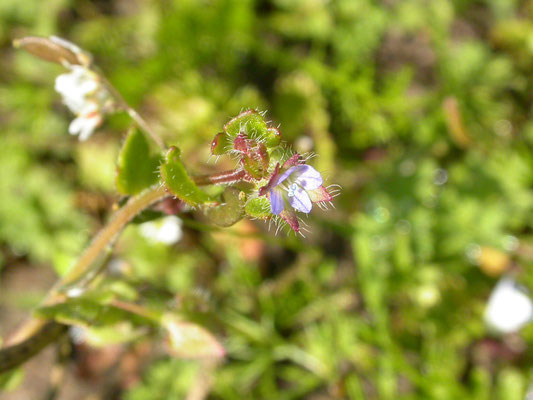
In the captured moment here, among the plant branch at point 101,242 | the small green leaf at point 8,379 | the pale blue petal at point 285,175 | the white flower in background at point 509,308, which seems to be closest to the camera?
the pale blue petal at point 285,175

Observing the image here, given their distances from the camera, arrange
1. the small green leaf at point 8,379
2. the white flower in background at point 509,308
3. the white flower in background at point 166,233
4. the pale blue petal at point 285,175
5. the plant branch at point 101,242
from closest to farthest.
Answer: the pale blue petal at point 285,175 < the plant branch at point 101,242 < the small green leaf at point 8,379 < the white flower in background at point 509,308 < the white flower in background at point 166,233

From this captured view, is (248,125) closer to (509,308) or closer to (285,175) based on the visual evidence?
(285,175)

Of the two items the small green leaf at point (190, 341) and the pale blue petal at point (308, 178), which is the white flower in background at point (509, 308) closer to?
the small green leaf at point (190, 341)

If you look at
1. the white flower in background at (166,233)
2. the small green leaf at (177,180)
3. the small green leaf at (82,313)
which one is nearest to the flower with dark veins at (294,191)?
the small green leaf at (177,180)

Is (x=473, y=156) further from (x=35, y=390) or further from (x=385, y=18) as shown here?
(x=35, y=390)

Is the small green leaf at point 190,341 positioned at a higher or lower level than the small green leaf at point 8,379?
lower

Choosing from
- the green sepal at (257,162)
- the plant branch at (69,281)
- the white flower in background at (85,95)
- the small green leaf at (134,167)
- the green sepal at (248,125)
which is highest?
the white flower in background at (85,95)

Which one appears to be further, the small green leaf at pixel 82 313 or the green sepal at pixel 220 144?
the small green leaf at pixel 82 313

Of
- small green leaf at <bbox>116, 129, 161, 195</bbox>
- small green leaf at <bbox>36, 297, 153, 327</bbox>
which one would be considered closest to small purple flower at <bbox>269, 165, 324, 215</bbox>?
small green leaf at <bbox>116, 129, 161, 195</bbox>

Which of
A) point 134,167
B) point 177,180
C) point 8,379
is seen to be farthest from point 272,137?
point 8,379
